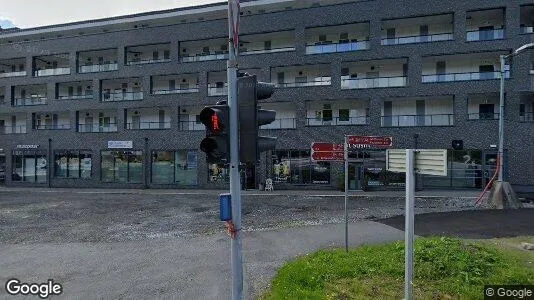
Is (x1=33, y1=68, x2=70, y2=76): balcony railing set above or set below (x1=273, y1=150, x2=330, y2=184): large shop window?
above

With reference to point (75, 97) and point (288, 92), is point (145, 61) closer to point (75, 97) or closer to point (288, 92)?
point (75, 97)

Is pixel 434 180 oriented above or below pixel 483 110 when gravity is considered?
below

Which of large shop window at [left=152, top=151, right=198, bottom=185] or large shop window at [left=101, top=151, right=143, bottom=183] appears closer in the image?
large shop window at [left=152, top=151, right=198, bottom=185]

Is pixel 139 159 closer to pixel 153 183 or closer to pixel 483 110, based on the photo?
pixel 153 183

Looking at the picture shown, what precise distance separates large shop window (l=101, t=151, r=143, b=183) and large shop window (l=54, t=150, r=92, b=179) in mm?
1745

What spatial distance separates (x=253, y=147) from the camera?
476cm

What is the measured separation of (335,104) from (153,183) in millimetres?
17206

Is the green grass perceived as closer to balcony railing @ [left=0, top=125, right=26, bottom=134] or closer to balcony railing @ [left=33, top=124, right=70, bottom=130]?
balcony railing @ [left=33, top=124, right=70, bottom=130]

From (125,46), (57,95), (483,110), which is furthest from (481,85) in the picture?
(57,95)

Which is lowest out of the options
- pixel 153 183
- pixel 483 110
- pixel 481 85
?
pixel 153 183

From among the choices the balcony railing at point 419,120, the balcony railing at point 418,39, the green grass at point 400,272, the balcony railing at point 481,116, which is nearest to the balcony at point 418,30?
the balcony railing at point 418,39

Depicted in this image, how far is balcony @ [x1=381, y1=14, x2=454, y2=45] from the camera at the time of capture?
26141 millimetres

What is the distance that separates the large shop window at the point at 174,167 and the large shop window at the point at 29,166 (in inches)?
480

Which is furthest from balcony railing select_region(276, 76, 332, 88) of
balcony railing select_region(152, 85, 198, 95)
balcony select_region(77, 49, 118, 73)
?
balcony select_region(77, 49, 118, 73)
